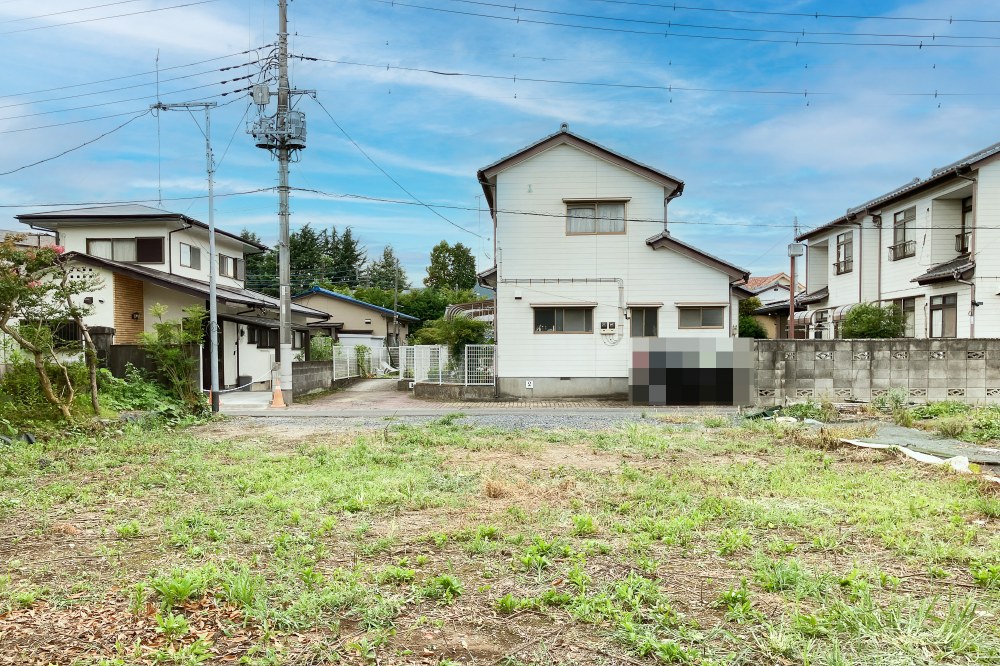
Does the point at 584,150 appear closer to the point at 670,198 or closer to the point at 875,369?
the point at 670,198

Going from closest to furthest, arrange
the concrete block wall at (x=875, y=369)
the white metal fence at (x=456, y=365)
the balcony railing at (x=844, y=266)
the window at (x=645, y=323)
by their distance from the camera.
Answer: the concrete block wall at (x=875, y=369) → the window at (x=645, y=323) → the white metal fence at (x=456, y=365) → the balcony railing at (x=844, y=266)

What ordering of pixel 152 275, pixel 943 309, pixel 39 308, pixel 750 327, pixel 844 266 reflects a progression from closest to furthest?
1. pixel 39 308
2. pixel 943 309
3. pixel 152 275
4. pixel 844 266
5. pixel 750 327

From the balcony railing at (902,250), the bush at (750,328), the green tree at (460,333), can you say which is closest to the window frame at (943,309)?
the balcony railing at (902,250)

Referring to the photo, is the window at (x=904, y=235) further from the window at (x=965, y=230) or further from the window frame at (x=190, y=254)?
the window frame at (x=190, y=254)

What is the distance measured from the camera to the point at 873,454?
7.70 m

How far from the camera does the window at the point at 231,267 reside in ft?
77.5

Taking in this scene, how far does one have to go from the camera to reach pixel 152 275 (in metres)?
17.8

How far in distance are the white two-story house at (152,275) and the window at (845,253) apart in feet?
63.4

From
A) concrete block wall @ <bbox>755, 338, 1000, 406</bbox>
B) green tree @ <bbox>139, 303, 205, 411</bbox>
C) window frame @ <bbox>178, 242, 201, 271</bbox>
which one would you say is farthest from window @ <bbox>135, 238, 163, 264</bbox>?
concrete block wall @ <bbox>755, 338, 1000, 406</bbox>

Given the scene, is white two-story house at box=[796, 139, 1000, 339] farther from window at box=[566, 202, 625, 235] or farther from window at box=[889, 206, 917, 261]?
window at box=[566, 202, 625, 235]

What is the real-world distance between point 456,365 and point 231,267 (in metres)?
11.6

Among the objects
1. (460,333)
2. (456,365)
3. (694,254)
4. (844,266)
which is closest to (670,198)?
(694,254)

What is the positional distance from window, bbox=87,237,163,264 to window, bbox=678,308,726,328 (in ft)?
52.5

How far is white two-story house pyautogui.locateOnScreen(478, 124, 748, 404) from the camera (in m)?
17.0
